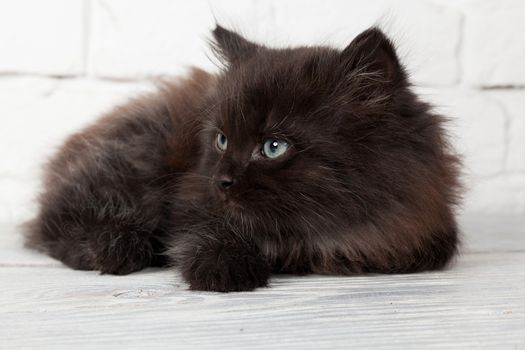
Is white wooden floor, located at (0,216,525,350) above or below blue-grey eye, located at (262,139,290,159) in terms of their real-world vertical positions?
below

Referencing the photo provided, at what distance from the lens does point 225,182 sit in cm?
186

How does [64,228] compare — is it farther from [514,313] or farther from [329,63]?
[514,313]

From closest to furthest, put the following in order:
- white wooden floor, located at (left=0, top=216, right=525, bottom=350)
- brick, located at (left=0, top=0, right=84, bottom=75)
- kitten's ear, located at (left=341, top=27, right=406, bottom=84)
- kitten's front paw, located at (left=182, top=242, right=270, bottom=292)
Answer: white wooden floor, located at (left=0, top=216, right=525, bottom=350)
kitten's front paw, located at (left=182, top=242, right=270, bottom=292)
kitten's ear, located at (left=341, top=27, right=406, bottom=84)
brick, located at (left=0, top=0, right=84, bottom=75)

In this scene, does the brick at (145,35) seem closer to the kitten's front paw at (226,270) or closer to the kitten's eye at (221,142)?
the kitten's eye at (221,142)

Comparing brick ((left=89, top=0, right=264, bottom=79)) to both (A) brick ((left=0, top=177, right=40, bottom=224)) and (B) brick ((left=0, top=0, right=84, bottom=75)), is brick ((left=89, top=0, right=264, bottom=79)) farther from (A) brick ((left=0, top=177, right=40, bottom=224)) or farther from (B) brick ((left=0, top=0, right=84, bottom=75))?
(A) brick ((left=0, top=177, right=40, bottom=224))

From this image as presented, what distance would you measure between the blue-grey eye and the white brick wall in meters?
1.27

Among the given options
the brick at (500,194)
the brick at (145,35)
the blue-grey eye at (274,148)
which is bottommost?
the brick at (500,194)

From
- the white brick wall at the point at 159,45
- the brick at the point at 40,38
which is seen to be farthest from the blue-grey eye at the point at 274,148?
the brick at the point at 40,38

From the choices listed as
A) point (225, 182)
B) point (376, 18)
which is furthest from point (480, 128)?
point (225, 182)

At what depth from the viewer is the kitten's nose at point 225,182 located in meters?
1.86

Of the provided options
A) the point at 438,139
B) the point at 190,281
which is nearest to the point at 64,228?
the point at 190,281

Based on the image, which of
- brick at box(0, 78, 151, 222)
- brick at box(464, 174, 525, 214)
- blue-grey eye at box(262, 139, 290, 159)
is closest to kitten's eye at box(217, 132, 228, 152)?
blue-grey eye at box(262, 139, 290, 159)

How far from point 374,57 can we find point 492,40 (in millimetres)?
1476

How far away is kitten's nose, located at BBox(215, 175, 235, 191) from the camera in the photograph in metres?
1.86
